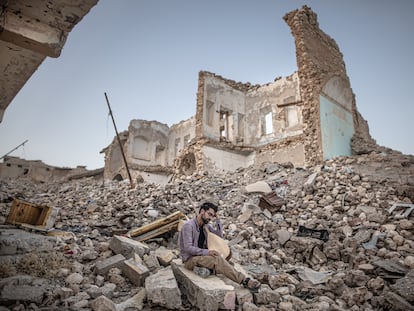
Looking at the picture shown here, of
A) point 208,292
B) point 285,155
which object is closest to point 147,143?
point 285,155

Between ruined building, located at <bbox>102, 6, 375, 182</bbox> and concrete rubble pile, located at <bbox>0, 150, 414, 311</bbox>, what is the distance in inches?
135

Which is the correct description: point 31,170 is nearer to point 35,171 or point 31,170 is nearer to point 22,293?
point 35,171

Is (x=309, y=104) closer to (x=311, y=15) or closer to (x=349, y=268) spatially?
(x=311, y=15)

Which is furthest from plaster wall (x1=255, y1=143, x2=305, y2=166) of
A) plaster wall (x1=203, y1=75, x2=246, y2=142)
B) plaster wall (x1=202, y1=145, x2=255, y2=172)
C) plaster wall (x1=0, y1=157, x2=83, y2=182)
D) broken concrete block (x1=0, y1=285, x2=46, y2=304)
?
plaster wall (x1=0, y1=157, x2=83, y2=182)

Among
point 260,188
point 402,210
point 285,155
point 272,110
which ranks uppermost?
point 272,110

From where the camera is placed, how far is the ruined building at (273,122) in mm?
10039

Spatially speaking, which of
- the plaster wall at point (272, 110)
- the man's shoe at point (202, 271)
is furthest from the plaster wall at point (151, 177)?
the man's shoe at point (202, 271)

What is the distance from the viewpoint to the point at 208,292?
2.38 meters

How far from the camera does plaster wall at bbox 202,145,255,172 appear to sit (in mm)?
13119

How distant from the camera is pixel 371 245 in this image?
3.88 meters

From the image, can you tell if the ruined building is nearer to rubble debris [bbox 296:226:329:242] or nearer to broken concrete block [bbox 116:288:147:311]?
rubble debris [bbox 296:226:329:242]

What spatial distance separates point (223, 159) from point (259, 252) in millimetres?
9829

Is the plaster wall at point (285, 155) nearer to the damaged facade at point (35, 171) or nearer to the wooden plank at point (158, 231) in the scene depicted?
the wooden plank at point (158, 231)

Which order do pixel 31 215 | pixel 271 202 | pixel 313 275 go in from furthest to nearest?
pixel 271 202 → pixel 31 215 → pixel 313 275
